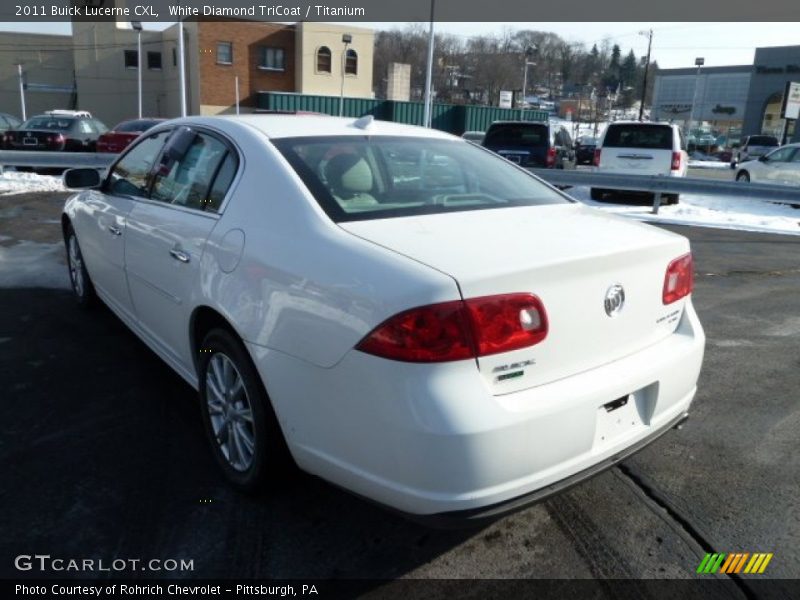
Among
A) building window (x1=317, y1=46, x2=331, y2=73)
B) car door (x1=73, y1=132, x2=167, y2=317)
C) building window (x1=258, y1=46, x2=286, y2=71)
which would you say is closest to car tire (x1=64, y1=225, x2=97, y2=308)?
car door (x1=73, y1=132, x2=167, y2=317)

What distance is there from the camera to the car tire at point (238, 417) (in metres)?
2.60

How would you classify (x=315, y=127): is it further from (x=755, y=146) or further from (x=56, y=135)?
(x=755, y=146)

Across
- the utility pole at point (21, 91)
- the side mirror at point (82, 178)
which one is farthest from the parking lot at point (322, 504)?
the utility pole at point (21, 91)

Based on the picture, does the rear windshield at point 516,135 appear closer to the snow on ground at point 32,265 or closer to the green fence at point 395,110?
the snow on ground at point 32,265

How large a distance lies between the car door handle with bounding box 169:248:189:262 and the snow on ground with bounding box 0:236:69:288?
3.62m

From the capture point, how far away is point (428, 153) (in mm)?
3352

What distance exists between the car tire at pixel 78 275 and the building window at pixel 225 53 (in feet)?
125

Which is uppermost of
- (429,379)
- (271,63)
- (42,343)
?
(271,63)

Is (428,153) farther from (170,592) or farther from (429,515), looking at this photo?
(170,592)

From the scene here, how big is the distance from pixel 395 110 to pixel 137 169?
4203 centimetres

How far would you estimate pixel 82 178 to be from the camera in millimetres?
4781

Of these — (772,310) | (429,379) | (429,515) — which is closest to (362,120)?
(429,379)

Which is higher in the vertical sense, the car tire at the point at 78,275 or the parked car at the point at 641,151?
the parked car at the point at 641,151

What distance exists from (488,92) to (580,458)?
89548 millimetres
